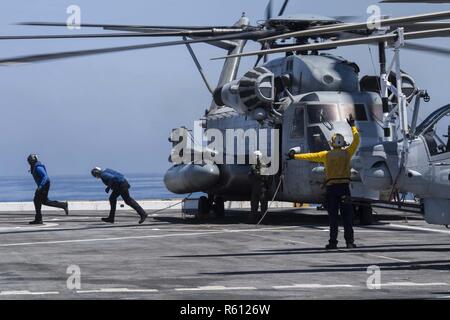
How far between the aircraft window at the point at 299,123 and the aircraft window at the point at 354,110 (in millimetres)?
947

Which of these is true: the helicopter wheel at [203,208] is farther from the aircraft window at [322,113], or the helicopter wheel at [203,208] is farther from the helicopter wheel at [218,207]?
the aircraft window at [322,113]

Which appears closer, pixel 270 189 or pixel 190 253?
pixel 190 253

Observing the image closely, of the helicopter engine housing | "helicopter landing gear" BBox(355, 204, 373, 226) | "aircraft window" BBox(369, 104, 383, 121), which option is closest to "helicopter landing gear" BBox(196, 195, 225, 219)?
the helicopter engine housing

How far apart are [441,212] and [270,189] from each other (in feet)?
37.7

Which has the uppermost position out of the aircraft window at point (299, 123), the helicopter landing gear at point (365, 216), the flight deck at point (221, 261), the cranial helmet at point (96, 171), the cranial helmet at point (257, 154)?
the aircraft window at point (299, 123)

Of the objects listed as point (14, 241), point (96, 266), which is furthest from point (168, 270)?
point (14, 241)

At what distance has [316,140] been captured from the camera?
84.4ft

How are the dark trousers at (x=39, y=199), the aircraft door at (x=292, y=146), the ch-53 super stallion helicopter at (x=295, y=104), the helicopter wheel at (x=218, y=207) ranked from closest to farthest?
A: 1. the ch-53 super stallion helicopter at (x=295, y=104)
2. the aircraft door at (x=292, y=146)
3. the dark trousers at (x=39, y=199)
4. the helicopter wheel at (x=218, y=207)

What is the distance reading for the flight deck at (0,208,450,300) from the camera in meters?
12.9

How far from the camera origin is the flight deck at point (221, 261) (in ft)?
42.3

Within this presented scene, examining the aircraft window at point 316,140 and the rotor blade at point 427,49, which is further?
the aircraft window at point 316,140

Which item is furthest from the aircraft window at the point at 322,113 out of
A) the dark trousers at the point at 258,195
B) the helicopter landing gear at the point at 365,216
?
the dark trousers at the point at 258,195

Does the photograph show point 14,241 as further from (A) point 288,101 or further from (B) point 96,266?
(A) point 288,101
